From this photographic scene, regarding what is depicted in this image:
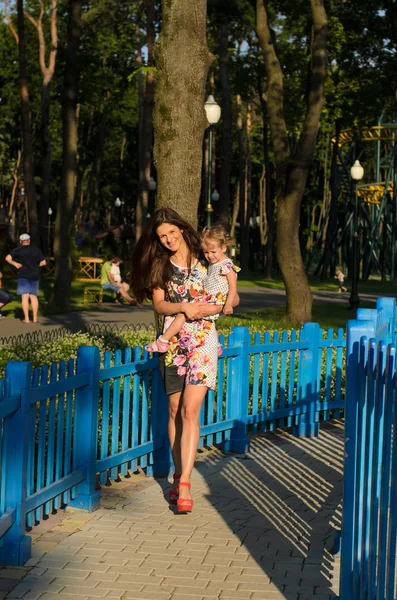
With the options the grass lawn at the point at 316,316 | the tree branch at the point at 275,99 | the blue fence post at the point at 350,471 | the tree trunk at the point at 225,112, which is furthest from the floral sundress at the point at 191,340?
the tree trunk at the point at 225,112

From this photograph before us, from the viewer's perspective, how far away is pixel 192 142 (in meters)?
10.6

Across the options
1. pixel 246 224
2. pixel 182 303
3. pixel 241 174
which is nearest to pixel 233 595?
pixel 182 303

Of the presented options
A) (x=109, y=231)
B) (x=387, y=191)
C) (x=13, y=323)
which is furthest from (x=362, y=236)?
(x=13, y=323)

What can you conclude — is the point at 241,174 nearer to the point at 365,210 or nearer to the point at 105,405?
the point at 365,210

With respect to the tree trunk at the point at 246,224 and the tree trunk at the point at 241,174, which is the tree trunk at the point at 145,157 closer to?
the tree trunk at the point at 241,174

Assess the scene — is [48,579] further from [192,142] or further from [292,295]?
[292,295]

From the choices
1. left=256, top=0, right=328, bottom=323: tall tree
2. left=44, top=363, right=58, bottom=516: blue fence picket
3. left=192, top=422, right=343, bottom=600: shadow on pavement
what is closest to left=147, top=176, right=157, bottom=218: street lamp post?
left=256, top=0, right=328, bottom=323: tall tree

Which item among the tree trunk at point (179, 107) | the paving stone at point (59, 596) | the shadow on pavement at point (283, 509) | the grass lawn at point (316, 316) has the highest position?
the tree trunk at point (179, 107)

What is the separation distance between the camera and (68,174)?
86.5ft

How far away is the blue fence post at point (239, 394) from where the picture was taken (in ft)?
32.7

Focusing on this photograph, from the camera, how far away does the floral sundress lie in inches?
308

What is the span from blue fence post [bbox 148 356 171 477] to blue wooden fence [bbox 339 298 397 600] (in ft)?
10.5

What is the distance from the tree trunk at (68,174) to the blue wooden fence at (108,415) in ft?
48.7

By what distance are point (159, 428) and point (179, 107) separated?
3197mm
